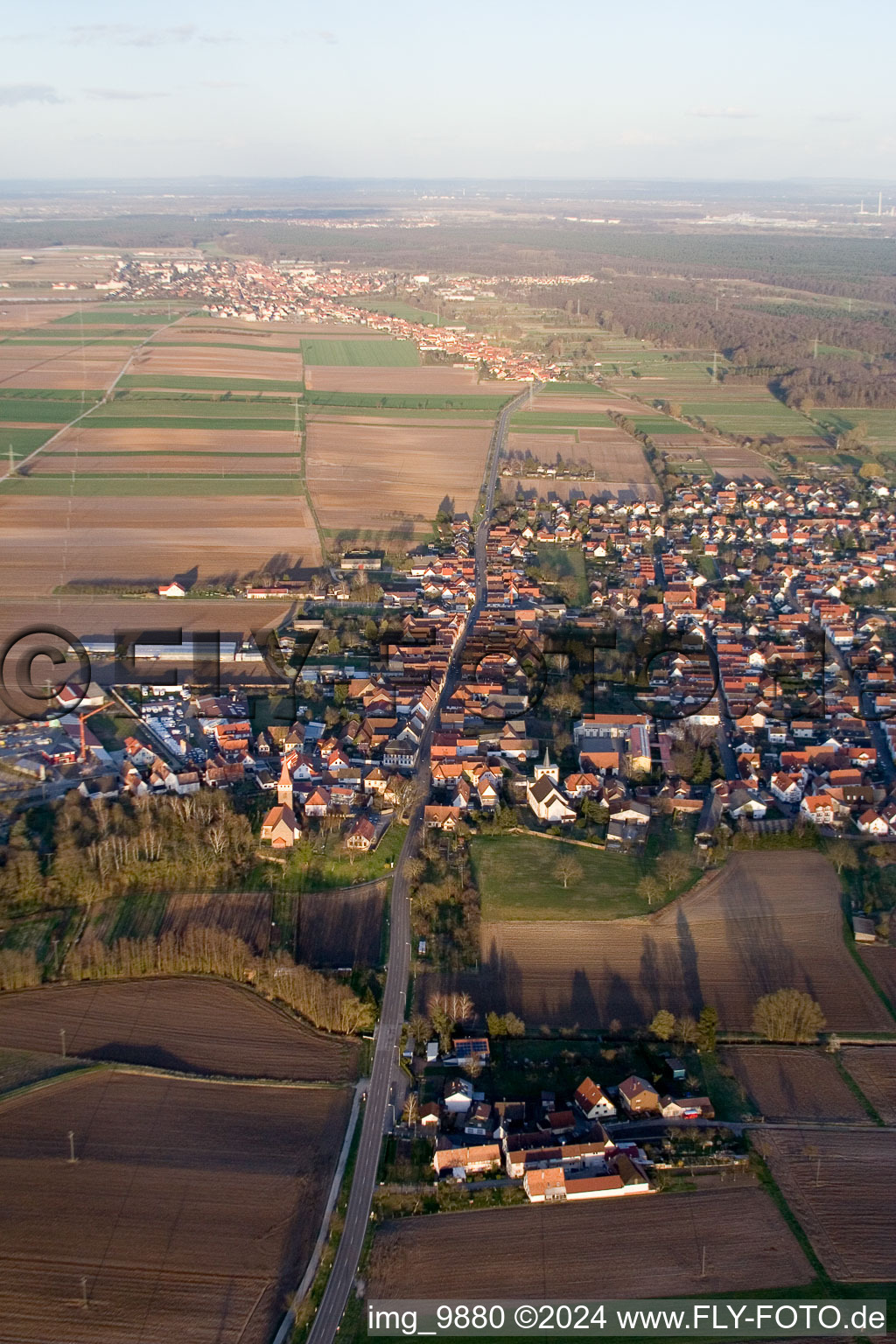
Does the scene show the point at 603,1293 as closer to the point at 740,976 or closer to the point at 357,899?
the point at 740,976

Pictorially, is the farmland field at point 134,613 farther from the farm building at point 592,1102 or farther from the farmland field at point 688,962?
the farm building at point 592,1102

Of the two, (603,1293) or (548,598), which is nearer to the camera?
(603,1293)

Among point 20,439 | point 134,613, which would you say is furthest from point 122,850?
point 20,439

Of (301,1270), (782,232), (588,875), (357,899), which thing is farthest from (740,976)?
(782,232)

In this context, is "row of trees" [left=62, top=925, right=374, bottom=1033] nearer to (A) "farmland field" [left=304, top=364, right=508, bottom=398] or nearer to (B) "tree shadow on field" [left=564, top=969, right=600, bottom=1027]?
(B) "tree shadow on field" [left=564, top=969, right=600, bottom=1027]

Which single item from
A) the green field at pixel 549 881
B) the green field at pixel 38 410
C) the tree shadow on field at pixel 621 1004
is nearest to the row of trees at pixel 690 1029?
the tree shadow on field at pixel 621 1004
